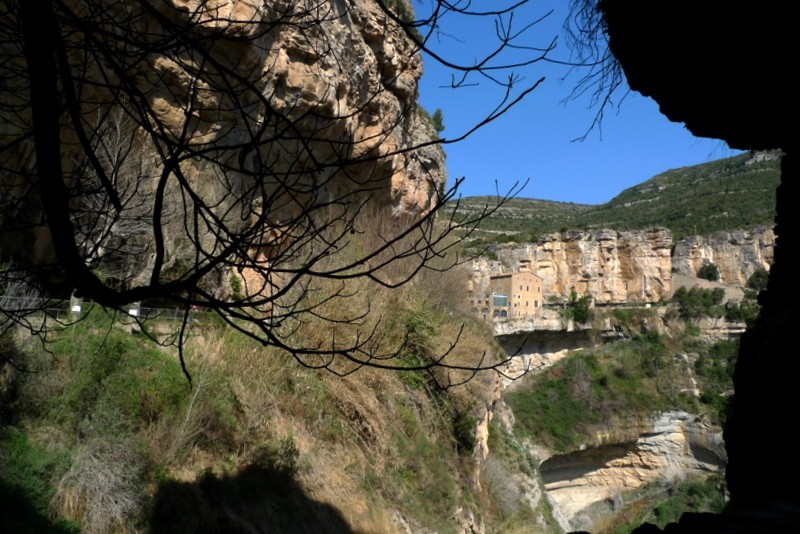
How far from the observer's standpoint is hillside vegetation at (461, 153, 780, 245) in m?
59.0

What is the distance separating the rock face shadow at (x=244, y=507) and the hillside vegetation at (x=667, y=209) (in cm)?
4168

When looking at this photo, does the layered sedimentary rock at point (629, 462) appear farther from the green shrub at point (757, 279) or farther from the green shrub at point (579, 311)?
the green shrub at point (757, 279)

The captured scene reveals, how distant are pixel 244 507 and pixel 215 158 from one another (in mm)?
5442

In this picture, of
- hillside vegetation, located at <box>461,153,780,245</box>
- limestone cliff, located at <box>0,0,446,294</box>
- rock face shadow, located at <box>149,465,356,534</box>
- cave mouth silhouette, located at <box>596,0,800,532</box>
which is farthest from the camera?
hillside vegetation, located at <box>461,153,780,245</box>

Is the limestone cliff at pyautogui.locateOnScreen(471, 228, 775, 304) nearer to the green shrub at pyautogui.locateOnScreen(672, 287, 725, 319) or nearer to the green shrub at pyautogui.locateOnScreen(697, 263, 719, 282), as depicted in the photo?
the green shrub at pyautogui.locateOnScreen(697, 263, 719, 282)

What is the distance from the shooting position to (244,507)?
6.74 meters

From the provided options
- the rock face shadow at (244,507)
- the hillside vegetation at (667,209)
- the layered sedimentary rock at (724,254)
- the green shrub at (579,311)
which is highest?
the hillside vegetation at (667,209)

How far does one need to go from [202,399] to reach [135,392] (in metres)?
0.75

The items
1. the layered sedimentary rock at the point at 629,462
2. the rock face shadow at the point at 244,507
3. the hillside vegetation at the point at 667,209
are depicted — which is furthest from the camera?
the hillside vegetation at the point at 667,209

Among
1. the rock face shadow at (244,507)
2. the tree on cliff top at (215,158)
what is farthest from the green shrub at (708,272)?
the rock face shadow at (244,507)

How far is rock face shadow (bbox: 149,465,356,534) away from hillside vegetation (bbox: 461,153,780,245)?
41.7 meters

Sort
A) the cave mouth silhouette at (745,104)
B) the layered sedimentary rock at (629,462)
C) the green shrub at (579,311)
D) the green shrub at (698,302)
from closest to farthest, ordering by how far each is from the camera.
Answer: the cave mouth silhouette at (745,104) < the layered sedimentary rock at (629,462) < the green shrub at (579,311) < the green shrub at (698,302)

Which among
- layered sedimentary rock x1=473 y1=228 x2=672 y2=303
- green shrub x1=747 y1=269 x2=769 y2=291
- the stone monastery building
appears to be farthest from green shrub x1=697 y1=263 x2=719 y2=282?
the stone monastery building

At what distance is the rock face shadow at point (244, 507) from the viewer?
6.09 meters
